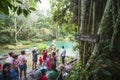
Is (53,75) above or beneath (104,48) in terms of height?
beneath

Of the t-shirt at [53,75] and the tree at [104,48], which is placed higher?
the tree at [104,48]

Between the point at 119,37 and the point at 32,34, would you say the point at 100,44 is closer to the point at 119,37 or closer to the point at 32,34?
the point at 119,37

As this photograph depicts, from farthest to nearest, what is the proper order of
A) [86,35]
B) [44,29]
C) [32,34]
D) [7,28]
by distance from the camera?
[44,29]
[32,34]
[7,28]
[86,35]

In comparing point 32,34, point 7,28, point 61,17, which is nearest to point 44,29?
point 32,34

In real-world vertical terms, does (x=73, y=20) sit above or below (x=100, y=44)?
above

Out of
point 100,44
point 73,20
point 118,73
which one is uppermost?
point 73,20

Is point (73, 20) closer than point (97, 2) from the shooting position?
No

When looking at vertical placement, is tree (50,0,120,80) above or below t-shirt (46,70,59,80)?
above

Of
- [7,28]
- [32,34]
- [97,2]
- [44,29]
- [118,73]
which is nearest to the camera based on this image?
[118,73]

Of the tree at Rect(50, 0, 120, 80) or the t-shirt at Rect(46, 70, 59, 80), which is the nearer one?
the tree at Rect(50, 0, 120, 80)

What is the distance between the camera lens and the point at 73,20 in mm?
8711

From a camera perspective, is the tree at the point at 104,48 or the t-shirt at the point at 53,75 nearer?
the tree at the point at 104,48

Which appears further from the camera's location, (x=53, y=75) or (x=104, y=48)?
(x=53, y=75)

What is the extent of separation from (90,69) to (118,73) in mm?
627
